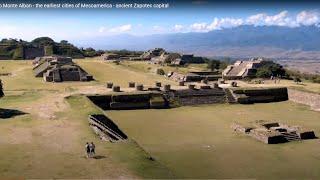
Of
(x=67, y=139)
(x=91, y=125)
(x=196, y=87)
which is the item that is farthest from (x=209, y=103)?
(x=67, y=139)

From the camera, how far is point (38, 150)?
20.7 meters

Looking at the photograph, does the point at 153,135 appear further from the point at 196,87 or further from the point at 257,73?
the point at 257,73

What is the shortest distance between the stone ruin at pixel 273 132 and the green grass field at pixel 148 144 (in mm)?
575

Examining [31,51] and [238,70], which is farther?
[31,51]

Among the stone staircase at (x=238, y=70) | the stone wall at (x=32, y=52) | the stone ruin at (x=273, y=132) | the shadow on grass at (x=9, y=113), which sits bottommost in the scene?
the stone ruin at (x=273, y=132)

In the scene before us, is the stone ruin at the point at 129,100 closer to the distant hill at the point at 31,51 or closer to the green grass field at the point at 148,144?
the green grass field at the point at 148,144

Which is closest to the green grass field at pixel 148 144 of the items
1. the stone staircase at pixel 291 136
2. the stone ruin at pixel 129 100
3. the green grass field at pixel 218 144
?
the green grass field at pixel 218 144

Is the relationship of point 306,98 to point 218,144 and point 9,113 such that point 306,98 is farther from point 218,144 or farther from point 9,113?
point 9,113

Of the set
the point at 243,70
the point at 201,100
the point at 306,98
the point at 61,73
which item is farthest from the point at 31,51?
the point at 306,98

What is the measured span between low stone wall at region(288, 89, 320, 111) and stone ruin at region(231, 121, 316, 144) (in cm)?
1000

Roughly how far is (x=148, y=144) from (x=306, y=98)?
20.5m

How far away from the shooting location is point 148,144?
26.6 meters

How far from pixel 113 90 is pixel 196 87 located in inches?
318

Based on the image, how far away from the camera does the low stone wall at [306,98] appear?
4038 cm
